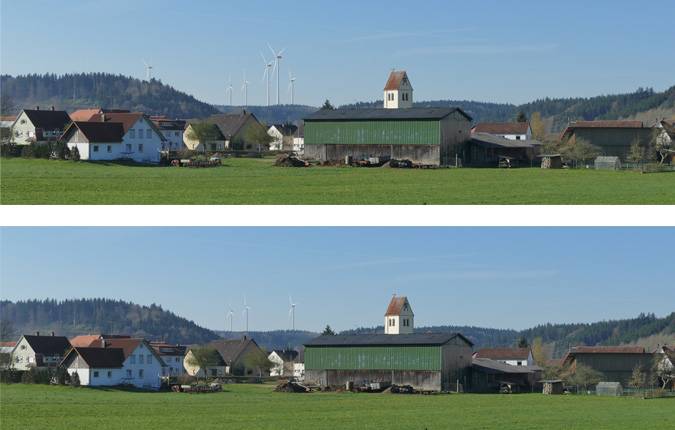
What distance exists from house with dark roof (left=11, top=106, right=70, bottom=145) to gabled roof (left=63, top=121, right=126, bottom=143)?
43.4 m

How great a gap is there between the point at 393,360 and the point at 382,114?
75.9ft

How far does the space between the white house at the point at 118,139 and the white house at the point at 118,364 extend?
17.0 m

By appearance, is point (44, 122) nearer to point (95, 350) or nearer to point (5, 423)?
point (95, 350)

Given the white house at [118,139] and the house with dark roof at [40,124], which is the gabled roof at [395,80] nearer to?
the white house at [118,139]

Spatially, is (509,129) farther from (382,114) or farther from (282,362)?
(382,114)

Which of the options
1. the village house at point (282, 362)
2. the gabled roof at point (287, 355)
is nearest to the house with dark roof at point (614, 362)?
the village house at point (282, 362)

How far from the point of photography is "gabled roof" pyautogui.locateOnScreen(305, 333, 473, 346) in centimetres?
8219

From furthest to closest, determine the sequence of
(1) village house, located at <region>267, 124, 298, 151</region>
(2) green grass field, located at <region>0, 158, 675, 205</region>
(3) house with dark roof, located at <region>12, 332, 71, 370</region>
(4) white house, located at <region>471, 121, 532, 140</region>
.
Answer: (1) village house, located at <region>267, 124, 298, 151</region>
(4) white house, located at <region>471, 121, 532, 140</region>
(3) house with dark roof, located at <region>12, 332, 71, 370</region>
(2) green grass field, located at <region>0, 158, 675, 205</region>

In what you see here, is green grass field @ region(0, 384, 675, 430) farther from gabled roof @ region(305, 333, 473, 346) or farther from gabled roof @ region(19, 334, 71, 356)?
gabled roof @ region(19, 334, 71, 356)

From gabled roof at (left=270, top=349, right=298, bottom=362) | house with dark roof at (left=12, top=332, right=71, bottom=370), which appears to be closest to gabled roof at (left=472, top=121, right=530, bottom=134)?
gabled roof at (left=270, top=349, right=298, bottom=362)

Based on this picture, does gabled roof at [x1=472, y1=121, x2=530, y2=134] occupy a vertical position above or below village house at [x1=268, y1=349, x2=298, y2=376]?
above

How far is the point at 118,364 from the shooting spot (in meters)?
80.4

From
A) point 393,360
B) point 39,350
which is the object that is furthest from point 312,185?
point 39,350

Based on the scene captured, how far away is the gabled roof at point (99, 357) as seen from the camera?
256 feet
